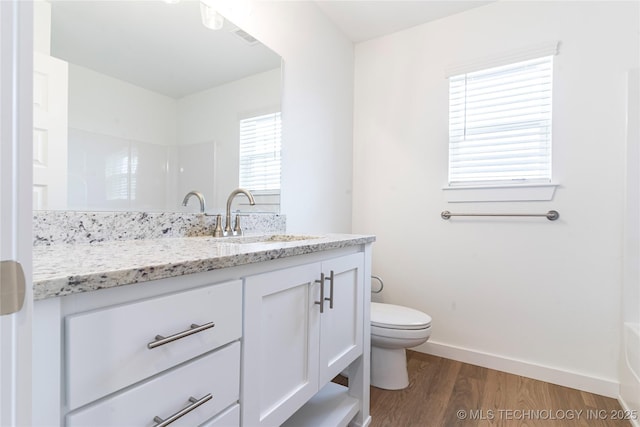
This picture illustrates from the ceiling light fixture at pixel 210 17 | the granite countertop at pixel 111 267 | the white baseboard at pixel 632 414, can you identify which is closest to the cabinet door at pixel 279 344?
the granite countertop at pixel 111 267

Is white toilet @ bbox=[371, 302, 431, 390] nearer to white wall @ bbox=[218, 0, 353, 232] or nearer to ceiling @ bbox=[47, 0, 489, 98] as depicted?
white wall @ bbox=[218, 0, 353, 232]

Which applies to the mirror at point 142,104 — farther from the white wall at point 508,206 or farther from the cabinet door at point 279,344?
the white wall at point 508,206

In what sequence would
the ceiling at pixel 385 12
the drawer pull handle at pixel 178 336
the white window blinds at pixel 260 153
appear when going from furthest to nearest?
the ceiling at pixel 385 12, the white window blinds at pixel 260 153, the drawer pull handle at pixel 178 336

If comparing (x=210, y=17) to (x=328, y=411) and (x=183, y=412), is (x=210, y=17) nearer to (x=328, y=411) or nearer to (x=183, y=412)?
(x=183, y=412)

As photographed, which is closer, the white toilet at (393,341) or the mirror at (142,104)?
the mirror at (142,104)

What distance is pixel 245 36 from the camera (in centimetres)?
159

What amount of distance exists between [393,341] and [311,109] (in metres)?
1.49

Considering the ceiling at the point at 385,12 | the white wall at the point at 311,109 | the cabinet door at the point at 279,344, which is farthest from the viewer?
the ceiling at the point at 385,12

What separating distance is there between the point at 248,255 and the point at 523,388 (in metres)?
1.85

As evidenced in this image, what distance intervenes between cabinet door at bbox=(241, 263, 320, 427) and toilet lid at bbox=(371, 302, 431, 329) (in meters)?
0.69

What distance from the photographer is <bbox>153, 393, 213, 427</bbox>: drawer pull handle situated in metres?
0.61

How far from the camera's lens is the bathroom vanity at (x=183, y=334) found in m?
0.49

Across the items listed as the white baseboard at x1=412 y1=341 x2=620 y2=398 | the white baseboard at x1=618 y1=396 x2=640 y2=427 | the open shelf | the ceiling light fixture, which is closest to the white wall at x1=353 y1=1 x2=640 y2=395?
the white baseboard at x1=412 y1=341 x2=620 y2=398

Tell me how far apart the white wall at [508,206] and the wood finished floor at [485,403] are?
12cm
